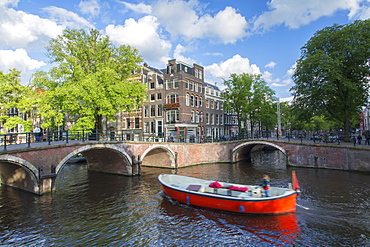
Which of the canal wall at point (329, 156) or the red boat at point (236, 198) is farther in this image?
the canal wall at point (329, 156)

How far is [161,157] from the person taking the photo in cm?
2608

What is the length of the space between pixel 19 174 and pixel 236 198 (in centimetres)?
1523

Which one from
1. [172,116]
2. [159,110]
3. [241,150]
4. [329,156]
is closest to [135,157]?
[172,116]

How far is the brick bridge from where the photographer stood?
14305 millimetres

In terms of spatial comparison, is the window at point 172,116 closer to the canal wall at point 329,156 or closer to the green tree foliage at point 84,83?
the green tree foliage at point 84,83

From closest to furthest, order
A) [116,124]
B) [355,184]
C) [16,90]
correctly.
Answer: [355,184]
[16,90]
[116,124]

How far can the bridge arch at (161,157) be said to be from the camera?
982 inches

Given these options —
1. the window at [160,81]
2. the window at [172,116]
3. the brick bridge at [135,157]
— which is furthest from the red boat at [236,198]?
the window at [160,81]

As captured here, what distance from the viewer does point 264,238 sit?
880 cm

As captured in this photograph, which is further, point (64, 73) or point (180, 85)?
point (180, 85)

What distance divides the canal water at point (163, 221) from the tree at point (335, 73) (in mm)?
12148

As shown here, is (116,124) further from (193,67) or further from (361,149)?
(361,149)

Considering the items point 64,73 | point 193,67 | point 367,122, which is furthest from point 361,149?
point 367,122

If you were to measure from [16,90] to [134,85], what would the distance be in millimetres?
12643
